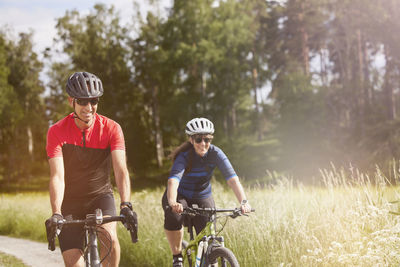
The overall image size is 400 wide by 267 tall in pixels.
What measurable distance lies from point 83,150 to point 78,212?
52 cm

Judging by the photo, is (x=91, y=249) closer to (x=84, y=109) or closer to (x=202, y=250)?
(x=84, y=109)

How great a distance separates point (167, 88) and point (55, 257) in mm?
35169

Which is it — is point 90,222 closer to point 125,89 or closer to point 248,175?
point 248,175

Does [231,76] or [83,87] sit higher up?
[231,76]

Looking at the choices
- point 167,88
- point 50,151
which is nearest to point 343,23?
point 167,88

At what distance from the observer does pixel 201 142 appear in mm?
5008

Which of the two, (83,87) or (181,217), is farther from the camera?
(181,217)

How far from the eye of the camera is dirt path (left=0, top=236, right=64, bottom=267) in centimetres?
886

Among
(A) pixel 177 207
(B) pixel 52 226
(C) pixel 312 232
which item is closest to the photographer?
(B) pixel 52 226

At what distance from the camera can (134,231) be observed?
3582 millimetres

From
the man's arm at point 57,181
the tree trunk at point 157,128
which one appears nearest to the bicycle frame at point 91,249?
the man's arm at point 57,181

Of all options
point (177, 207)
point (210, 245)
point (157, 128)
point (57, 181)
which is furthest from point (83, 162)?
point (157, 128)

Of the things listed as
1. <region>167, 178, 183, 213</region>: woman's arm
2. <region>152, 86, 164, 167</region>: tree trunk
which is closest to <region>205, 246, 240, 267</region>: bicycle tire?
<region>167, 178, 183, 213</region>: woman's arm

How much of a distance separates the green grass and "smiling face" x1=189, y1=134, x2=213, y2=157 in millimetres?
5288
